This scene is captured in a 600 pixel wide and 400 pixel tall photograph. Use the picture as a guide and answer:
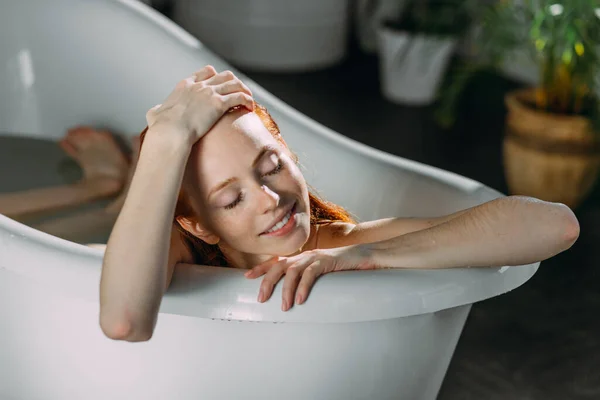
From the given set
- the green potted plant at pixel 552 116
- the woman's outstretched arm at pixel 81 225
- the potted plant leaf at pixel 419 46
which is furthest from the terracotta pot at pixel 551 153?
the woman's outstretched arm at pixel 81 225

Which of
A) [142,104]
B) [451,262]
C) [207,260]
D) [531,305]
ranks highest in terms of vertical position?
[451,262]

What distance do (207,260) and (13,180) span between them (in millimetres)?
956

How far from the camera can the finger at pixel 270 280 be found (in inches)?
38.9

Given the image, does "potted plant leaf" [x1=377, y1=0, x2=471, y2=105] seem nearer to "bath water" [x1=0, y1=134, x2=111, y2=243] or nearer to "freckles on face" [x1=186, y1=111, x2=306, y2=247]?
"bath water" [x1=0, y1=134, x2=111, y2=243]

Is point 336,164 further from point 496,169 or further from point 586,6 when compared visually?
point 496,169

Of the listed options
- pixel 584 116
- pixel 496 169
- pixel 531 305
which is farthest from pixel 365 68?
pixel 531 305

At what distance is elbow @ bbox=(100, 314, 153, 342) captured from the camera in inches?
37.5

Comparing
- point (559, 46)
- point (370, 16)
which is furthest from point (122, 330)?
point (370, 16)

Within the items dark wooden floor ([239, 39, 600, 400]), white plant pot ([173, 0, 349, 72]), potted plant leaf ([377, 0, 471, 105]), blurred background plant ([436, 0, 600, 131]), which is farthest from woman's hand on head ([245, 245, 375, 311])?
white plant pot ([173, 0, 349, 72])

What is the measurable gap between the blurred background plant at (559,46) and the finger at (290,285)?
1.36 meters

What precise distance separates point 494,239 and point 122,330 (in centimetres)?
45

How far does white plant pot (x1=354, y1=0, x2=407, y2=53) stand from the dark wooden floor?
477 mm

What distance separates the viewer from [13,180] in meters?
2.00

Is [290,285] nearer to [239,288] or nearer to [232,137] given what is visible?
[239,288]
